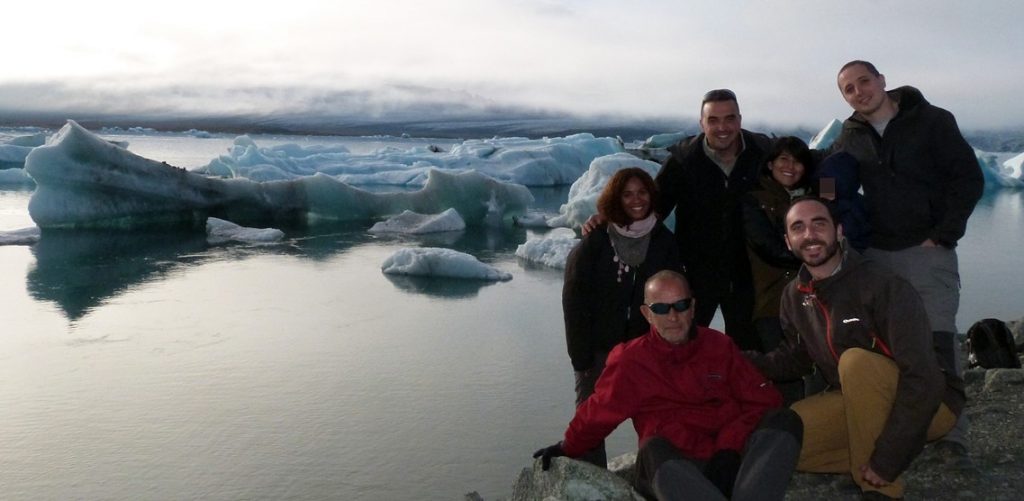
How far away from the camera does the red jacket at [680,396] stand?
2.34 metres

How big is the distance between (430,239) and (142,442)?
757 cm

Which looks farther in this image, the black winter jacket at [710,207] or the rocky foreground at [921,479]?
the black winter jacket at [710,207]

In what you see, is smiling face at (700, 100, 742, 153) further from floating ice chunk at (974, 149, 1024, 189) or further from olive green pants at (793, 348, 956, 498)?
floating ice chunk at (974, 149, 1024, 189)

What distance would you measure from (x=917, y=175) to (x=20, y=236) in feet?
34.3

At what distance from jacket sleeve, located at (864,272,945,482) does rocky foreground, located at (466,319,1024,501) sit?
365 millimetres

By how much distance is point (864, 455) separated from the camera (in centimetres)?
235

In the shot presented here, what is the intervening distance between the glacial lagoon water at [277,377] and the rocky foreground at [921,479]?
0.98m

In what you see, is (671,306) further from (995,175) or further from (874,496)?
(995,175)

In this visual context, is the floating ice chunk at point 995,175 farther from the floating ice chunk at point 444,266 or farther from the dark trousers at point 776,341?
the dark trousers at point 776,341

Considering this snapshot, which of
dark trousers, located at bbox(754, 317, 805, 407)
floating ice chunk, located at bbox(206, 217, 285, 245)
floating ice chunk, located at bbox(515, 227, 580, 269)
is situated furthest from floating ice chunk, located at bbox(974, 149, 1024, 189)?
dark trousers, located at bbox(754, 317, 805, 407)

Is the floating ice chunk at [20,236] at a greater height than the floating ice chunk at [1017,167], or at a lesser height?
lesser

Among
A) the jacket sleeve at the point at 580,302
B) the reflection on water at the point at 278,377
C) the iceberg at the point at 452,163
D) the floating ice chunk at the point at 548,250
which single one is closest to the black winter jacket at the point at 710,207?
the jacket sleeve at the point at 580,302

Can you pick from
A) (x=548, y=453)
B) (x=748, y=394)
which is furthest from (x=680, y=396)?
(x=548, y=453)

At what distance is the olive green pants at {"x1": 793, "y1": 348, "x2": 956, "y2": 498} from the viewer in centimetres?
228
